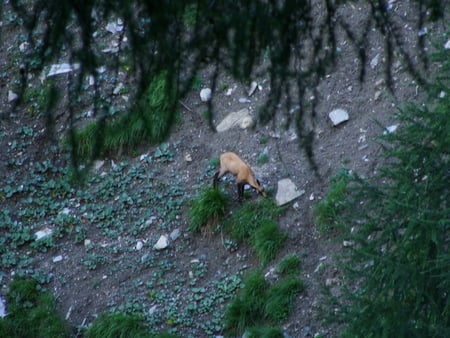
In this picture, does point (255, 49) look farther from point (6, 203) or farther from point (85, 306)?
point (6, 203)

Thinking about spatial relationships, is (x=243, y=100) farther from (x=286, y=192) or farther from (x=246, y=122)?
(x=286, y=192)

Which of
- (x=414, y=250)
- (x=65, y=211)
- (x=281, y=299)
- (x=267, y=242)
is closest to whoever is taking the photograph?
(x=414, y=250)

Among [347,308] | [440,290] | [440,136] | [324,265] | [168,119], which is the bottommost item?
[324,265]

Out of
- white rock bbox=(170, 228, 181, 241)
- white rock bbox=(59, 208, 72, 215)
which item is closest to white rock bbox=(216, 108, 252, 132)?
white rock bbox=(170, 228, 181, 241)

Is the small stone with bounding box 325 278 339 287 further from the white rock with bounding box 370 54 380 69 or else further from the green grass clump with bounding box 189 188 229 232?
the white rock with bounding box 370 54 380 69

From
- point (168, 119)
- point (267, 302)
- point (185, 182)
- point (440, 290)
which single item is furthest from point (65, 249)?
point (168, 119)

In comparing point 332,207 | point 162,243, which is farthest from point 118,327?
point 332,207

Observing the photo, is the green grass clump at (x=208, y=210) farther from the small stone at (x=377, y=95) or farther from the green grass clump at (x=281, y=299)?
the small stone at (x=377, y=95)

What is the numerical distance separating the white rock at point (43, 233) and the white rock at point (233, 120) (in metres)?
1.88

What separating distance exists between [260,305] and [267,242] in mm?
581

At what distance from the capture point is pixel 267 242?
768 cm

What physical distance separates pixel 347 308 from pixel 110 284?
8.31 feet

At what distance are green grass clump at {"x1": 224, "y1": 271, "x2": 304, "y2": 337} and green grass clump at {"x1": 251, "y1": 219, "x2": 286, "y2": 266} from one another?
29 cm

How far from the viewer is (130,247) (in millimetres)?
8273
